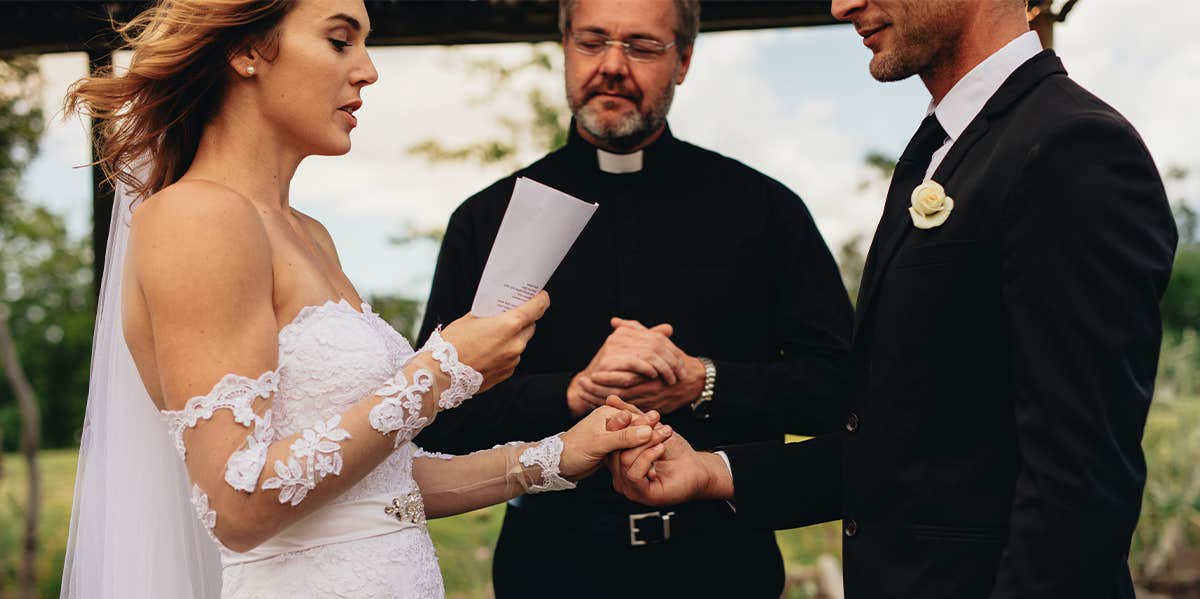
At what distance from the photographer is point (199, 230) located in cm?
203

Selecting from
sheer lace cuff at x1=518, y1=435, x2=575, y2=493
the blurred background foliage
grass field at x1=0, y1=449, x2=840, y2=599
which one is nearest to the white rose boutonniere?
sheer lace cuff at x1=518, y1=435, x2=575, y2=493

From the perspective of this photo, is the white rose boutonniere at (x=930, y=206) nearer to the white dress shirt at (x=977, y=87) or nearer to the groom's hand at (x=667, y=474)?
the white dress shirt at (x=977, y=87)

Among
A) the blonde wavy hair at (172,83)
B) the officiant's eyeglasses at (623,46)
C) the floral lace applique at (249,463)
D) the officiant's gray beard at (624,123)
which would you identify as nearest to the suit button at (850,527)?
the floral lace applique at (249,463)

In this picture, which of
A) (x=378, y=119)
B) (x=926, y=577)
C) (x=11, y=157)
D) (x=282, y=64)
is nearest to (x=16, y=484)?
(x=11, y=157)

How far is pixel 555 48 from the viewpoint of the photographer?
6164mm

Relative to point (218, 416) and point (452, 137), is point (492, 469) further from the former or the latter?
point (452, 137)

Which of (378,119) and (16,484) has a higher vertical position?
(378,119)

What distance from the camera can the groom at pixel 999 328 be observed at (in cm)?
172

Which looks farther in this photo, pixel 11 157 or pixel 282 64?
pixel 11 157

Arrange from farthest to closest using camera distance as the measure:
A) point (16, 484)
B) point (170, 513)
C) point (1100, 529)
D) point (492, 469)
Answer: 1. point (16, 484)
2. point (492, 469)
3. point (170, 513)
4. point (1100, 529)

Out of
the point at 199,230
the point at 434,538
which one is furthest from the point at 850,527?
the point at 434,538

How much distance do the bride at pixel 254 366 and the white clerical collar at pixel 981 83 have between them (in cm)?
100

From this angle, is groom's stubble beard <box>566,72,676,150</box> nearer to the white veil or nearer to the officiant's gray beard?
the officiant's gray beard

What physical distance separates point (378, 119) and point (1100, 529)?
5.00m
